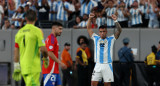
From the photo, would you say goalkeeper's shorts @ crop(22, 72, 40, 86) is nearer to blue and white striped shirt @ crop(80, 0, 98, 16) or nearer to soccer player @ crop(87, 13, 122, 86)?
soccer player @ crop(87, 13, 122, 86)

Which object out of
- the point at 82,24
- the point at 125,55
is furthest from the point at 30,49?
the point at 82,24

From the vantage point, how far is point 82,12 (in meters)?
18.0

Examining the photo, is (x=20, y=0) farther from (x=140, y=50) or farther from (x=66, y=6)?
(x=140, y=50)

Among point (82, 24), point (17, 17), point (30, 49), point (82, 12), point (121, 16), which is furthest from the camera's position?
point (17, 17)

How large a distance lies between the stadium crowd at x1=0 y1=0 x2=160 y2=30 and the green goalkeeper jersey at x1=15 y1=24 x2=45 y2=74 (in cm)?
878

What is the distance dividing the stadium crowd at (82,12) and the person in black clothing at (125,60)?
1419 mm

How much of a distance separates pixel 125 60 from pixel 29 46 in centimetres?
833

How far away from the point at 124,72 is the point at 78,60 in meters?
1.87

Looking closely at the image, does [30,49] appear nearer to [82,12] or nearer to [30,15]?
[30,15]

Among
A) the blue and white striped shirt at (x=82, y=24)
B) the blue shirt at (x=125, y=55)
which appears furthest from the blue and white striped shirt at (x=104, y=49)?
the blue and white striped shirt at (x=82, y=24)

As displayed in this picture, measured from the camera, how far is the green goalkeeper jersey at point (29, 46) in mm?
8664

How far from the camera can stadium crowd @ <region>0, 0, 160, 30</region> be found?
17.2m

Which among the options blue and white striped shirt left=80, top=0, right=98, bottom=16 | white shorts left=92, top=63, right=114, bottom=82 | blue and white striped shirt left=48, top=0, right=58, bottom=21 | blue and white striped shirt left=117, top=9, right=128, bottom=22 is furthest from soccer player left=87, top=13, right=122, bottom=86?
blue and white striped shirt left=48, top=0, right=58, bottom=21

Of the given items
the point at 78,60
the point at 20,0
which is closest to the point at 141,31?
the point at 78,60
